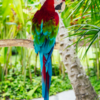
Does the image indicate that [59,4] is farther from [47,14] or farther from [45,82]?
[45,82]

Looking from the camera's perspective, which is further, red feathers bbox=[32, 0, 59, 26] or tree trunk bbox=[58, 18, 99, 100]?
tree trunk bbox=[58, 18, 99, 100]

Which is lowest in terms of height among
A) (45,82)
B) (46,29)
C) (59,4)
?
(45,82)

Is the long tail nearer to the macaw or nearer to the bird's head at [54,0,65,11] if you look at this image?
the macaw

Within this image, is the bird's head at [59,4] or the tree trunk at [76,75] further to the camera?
the tree trunk at [76,75]

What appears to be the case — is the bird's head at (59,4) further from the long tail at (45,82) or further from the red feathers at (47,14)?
the long tail at (45,82)

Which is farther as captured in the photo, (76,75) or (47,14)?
(76,75)

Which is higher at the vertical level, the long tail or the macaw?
the macaw

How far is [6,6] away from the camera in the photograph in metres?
0.66

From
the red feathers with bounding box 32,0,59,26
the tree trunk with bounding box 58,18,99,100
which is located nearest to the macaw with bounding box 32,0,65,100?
the red feathers with bounding box 32,0,59,26

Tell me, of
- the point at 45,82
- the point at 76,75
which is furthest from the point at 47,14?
the point at 76,75

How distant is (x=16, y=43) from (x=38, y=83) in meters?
0.78

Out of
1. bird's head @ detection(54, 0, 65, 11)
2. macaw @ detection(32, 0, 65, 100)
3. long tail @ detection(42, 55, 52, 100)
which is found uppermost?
bird's head @ detection(54, 0, 65, 11)

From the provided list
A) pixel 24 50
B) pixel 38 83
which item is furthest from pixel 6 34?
pixel 38 83

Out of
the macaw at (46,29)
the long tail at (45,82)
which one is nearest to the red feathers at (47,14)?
the macaw at (46,29)
